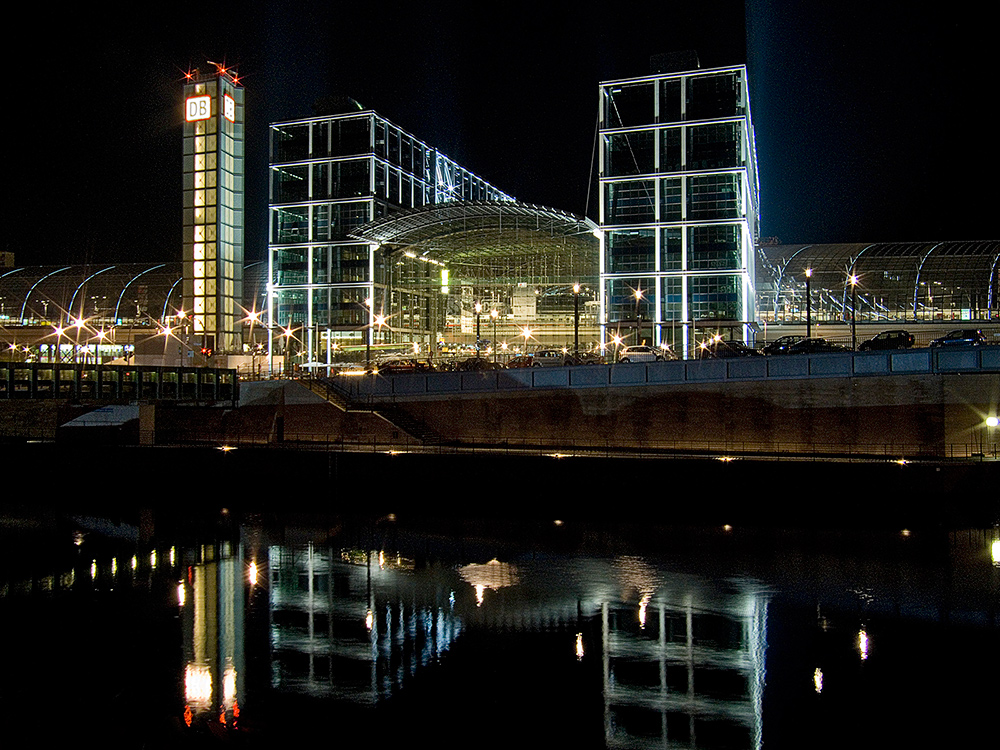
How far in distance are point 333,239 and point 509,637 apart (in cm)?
6500

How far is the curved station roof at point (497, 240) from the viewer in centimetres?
6975

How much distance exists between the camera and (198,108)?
78.2 m

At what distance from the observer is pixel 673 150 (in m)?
69.1

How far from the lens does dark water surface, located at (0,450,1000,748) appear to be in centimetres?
1773

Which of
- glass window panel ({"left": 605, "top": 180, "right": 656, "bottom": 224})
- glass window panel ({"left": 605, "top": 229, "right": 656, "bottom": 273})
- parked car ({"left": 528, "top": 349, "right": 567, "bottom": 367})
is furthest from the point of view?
glass window panel ({"left": 605, "top": 180, "right": 656, "bottom": 224})

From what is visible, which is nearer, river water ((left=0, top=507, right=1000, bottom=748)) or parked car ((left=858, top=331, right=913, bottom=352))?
river water ((left=0, top=507, right=1000, bottom=748))

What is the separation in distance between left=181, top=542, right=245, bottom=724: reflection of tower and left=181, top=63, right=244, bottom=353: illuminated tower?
4840 centimetres

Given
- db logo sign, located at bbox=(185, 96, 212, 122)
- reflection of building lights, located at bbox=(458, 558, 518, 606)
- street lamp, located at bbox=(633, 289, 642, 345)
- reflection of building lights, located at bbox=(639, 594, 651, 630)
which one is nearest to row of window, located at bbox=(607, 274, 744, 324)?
street lamp, located at bbox=(633, 289, 642, 345)

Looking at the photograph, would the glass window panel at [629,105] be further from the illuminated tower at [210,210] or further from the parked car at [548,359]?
the illuminated tower at [210,210]

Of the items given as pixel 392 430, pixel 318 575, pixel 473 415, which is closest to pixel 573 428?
pixel 473 415

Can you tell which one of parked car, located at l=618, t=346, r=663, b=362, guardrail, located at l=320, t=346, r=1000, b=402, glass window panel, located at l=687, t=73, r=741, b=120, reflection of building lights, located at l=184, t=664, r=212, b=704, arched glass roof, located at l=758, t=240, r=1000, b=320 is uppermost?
glass window panel, located at l=687, t=73, r=741, b=120

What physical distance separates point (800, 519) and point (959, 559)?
6.71 m

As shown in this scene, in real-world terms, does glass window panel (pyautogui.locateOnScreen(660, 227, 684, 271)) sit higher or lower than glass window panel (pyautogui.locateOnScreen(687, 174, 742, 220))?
lower

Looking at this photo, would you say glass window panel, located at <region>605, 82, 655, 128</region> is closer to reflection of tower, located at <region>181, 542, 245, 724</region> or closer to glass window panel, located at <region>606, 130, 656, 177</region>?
glass window panel, located at <region>606, 130, 656, 177</region>
